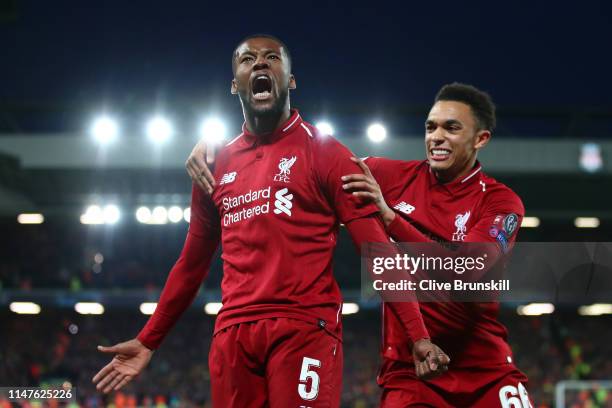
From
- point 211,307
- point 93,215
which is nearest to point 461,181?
point 93,215

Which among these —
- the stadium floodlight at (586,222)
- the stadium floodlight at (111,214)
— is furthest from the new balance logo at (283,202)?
the stadium floodlight at (586,222)

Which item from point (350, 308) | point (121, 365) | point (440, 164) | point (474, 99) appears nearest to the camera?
point (121, 365)

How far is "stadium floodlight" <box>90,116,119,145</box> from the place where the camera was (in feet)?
63.4

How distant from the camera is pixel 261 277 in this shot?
9.56 ft

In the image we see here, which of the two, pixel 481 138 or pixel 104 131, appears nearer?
pixel 481 138

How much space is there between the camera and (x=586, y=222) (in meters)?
21.7

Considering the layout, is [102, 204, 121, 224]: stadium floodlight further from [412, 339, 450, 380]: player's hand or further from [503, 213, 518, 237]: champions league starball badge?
[412, 339, 450, 380]: player's hand

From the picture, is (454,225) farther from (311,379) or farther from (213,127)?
(213,127)

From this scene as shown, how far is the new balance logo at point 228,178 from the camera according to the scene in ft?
10.4

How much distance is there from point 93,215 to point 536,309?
12504mm

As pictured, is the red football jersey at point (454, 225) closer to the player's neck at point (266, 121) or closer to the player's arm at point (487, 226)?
the player's arm at point (487, 226)

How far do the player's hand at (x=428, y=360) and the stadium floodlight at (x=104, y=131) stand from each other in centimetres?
1741

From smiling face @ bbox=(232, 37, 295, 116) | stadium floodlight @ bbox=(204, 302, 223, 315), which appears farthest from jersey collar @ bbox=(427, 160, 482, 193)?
stadium floodlight @ bbox=(204, 302, 223, 315)

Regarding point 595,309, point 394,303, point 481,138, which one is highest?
point 595,309
